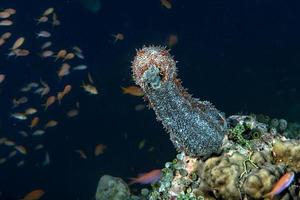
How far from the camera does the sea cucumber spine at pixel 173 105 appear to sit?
513 cm

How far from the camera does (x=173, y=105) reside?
526 centimetres

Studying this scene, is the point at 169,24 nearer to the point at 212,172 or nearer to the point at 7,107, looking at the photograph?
the point at 7,107

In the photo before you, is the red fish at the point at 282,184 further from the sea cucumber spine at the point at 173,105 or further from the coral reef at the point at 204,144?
the sea cucumber spine at the point at 173,105

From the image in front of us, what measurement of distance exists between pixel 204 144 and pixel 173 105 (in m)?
0.68

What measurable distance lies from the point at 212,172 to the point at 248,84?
58.0 feet

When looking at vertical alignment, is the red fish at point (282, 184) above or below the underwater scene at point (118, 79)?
above

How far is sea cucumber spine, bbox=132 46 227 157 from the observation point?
513 cm

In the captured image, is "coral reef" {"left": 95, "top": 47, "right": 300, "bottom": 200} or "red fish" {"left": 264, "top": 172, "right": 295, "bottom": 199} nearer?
"red fish" {"left": 264, "top": 172, "right": 295, "bottom": 199}

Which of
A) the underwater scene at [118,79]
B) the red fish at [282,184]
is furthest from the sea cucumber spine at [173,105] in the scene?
the underwater scene at [118,79]

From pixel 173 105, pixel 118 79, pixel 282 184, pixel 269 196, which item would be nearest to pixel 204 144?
pixel 173 105

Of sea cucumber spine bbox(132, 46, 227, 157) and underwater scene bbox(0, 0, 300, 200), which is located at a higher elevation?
sea cucumber spine bbox(132, 46, 227, 157)

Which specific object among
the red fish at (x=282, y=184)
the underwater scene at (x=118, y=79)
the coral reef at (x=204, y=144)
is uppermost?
the red fish at (x=282, y=184)

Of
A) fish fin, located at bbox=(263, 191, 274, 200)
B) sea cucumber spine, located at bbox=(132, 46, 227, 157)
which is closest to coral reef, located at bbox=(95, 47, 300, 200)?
sea cucumber spine, located at bbox=(132, 46, 227, 157)

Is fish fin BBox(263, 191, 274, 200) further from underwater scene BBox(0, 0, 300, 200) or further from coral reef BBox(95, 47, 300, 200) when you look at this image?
underwater scene BBox(0, 0, 300, 200)
